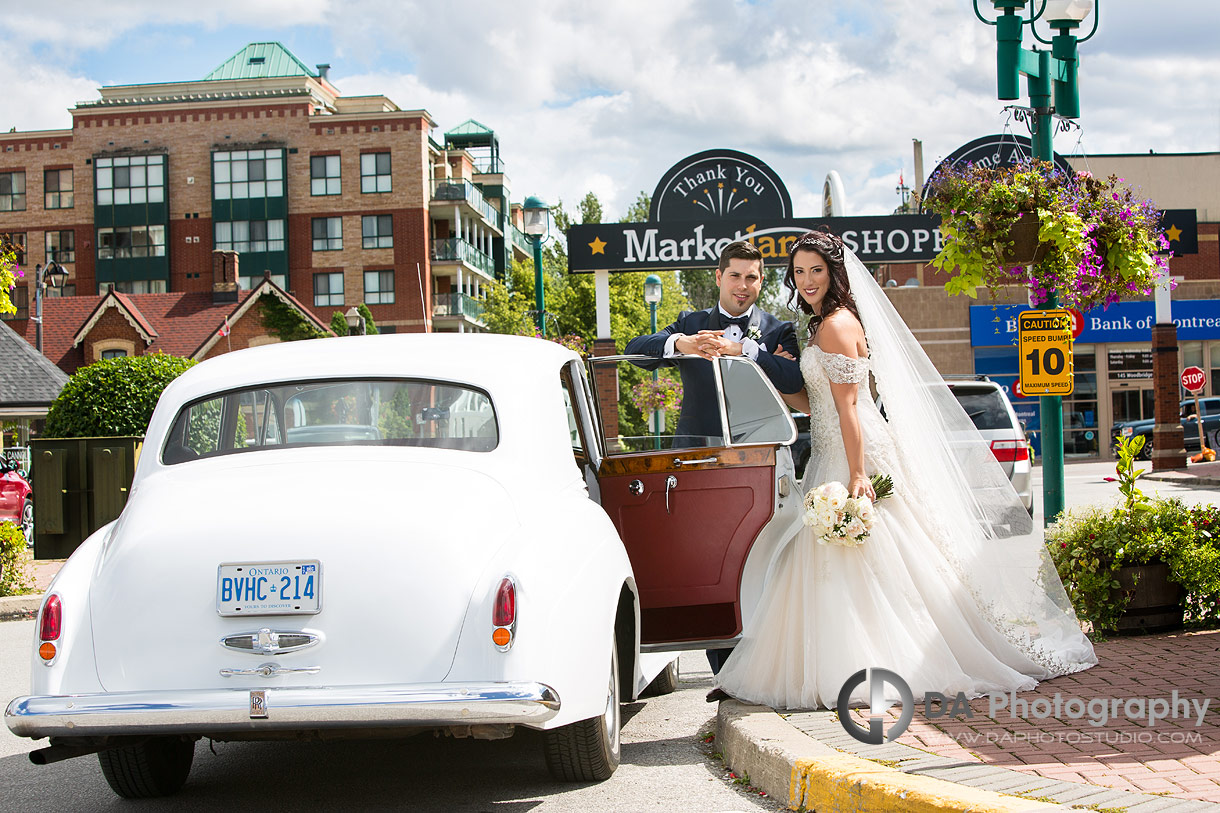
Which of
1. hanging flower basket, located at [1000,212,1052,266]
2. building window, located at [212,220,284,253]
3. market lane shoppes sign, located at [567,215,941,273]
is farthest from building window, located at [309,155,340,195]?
hanging flower basket, located at [1000,212,1052,266]

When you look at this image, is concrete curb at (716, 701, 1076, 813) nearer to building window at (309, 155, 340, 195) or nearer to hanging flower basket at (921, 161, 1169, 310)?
hanging flower basket at (921, 161, 1169, 310)

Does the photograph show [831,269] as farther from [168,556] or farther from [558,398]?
[168,556]

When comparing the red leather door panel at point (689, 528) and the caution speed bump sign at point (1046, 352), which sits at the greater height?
the caution speed bump sign at point (1046, 352)

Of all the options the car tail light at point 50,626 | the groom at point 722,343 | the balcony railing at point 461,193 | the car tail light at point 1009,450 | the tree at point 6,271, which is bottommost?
the car tail light at point 50,626

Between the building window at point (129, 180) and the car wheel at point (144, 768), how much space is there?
6016cm

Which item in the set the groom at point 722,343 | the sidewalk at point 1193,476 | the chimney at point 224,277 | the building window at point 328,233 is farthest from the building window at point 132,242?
the groom at point 722,343

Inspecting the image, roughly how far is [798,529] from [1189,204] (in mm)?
51473

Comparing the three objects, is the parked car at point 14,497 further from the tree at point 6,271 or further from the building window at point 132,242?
the building window at point 132,242

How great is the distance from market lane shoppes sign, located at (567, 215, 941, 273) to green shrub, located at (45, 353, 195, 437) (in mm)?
8273

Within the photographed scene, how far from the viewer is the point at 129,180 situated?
198ft

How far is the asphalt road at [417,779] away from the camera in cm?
469

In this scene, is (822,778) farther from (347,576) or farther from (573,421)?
(573,421)

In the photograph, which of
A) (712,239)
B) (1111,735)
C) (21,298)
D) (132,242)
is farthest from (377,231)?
(1111,735)

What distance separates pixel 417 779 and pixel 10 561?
8.36 metres
